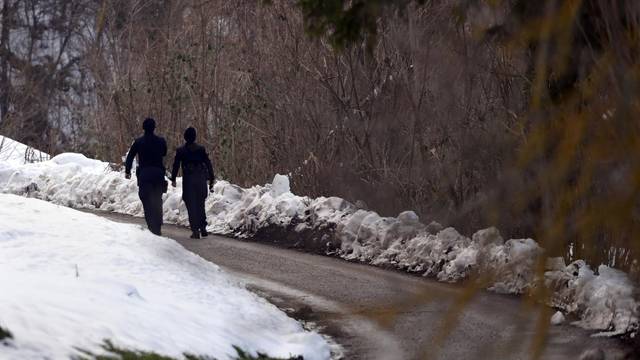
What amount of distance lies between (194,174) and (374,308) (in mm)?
11921

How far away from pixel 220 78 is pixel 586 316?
17.8 meters

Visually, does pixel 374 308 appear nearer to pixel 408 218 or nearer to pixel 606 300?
pixel 606 300

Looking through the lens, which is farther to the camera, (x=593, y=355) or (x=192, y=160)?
(x=192, y=160)

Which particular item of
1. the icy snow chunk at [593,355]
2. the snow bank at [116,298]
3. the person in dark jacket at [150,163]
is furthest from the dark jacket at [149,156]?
the icy snow chunk at [593,355]

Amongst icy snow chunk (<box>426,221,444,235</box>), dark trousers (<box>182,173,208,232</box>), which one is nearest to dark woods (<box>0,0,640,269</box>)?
icy snow chunk (<box>426,221,444,235</box>)

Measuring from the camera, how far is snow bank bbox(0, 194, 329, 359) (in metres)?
8.88

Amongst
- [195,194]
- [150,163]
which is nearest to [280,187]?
[195,194]

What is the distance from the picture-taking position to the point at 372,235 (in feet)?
61.4

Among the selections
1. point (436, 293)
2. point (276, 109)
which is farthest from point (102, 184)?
point (436, 293)

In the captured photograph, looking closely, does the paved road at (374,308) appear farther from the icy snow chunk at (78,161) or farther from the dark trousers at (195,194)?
the icy snow chunk at (78,161)

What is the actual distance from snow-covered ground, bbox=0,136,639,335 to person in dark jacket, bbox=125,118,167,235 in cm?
295

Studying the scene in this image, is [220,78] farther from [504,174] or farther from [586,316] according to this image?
[504,174]

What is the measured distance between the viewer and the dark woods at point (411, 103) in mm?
4516

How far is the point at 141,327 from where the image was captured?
32.0ft
